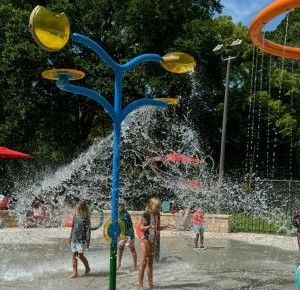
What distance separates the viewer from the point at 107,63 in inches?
347

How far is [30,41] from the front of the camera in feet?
90.3

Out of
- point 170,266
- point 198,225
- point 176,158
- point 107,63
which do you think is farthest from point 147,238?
point 176,158

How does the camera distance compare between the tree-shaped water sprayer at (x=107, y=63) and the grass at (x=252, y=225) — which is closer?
the tree-shaped water sprayer at (x=107, y=63)

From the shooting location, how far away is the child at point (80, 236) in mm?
10391

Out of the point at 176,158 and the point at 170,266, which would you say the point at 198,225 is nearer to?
the point at 170,266

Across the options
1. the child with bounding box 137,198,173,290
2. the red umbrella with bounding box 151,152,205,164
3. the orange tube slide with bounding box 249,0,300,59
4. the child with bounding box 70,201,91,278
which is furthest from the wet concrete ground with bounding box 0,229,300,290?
the red umbrella with bounding box 151,152,205,164

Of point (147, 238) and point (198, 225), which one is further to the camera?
point (198, 225)

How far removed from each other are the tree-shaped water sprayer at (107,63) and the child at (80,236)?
2.08 meters

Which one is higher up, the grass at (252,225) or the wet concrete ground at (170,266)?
the grass at (252,225)

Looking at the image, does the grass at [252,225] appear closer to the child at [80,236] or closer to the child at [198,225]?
the child at [198,225]

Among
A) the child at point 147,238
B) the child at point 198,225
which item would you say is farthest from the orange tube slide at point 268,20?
the child at point 198,225

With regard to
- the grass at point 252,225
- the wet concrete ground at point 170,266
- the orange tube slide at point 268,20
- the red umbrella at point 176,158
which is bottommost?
the wet concrete ground at point 170,266

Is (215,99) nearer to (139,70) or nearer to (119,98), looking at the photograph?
(139,70)

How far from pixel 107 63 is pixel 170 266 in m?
4.77
